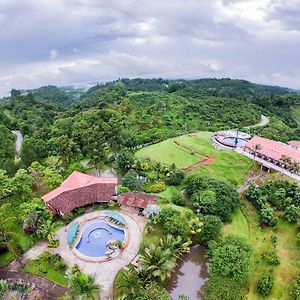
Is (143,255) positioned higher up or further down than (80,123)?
higher up

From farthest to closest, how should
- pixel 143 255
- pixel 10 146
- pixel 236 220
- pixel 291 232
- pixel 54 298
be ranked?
1. pixel 10 146
2. pixel 236 220
3. pixel 291 232
4. pixel 143 255
5. pixel 54 298

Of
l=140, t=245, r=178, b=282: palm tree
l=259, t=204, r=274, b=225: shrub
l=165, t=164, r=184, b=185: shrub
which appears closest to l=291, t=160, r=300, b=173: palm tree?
l=259, t=204, r=274, b=225: shrub

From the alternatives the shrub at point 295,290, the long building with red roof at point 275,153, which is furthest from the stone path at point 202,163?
the shrub at point 295,290

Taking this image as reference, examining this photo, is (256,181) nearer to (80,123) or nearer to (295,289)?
(295,289)

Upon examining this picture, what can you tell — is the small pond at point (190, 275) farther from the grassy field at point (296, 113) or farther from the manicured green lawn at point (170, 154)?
the grassy field at point (296, 113)

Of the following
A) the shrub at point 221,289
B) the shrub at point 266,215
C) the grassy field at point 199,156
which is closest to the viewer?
the shrub at point 221,289

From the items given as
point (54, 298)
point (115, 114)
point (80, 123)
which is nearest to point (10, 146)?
point (80, 123)
